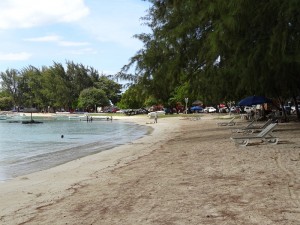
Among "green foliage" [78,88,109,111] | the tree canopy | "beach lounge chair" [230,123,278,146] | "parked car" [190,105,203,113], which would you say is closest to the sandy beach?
"beach lounge chair" [230,123,278,146]

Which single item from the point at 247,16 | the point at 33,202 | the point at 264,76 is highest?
the point at 247,16

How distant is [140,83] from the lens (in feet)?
81.6

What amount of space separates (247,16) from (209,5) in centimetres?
128

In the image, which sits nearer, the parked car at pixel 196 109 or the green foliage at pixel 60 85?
the parked car at pixel 196 109

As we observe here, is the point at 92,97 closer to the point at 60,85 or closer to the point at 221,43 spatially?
the point at 60,85

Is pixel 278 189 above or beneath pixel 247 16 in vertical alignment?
beneath

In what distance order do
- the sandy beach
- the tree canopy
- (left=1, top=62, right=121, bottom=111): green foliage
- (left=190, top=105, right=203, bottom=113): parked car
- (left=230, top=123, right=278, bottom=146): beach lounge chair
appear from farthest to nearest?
1. (left=1, top=62, right=121, bottom=111): green foliage
2. (left=190, top=105, right=203, bottom=113): parked car
3. (left=230, top=123, right=278, bottom=146): beach lounge chair
4. the tree canopy
5. the sandy beach

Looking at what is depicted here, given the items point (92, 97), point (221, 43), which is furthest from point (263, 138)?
point (92, 97)

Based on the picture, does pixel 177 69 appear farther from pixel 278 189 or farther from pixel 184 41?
pixel 278 189

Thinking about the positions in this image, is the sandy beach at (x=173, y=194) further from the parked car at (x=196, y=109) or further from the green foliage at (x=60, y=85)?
the green foliage at (x=60, y=85)

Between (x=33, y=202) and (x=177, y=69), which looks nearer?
(x=33, y=202)

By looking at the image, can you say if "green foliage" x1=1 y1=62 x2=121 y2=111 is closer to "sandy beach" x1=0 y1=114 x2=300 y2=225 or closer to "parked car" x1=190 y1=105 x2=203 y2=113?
"parked car" x1=190 y1=105 x2=203 y2=113

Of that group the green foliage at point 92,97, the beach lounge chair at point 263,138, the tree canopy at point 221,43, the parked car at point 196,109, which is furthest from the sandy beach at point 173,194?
Answer: the green foliage at point 92,97

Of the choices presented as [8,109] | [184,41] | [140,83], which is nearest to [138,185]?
[184,41]
